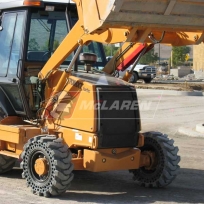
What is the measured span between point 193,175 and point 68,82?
10.0 feet

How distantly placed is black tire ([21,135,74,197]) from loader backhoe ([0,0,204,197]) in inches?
0.6

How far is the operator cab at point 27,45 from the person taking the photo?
9445 mm

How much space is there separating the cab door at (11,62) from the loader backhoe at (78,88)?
0.02 metres

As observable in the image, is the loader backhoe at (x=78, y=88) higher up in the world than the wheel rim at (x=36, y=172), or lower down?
higher up

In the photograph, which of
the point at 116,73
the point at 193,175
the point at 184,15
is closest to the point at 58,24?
the point at 116,73

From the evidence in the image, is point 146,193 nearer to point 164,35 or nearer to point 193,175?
point 193,175

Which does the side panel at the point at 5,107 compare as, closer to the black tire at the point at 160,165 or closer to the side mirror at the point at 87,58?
the side mirror at the point at 87,58

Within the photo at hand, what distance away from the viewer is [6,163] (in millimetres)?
10031

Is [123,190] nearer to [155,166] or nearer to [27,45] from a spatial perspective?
[155,166]

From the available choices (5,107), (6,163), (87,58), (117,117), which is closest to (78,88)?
(87,58)

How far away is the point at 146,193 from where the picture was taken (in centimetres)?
909

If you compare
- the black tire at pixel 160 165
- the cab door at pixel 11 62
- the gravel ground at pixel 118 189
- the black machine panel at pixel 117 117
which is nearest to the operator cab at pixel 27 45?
the cab door at pixel 11 62

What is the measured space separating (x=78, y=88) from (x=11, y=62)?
1.43m

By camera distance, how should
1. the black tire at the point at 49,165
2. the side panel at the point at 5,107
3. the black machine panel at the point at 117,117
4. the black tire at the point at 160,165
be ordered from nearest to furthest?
the black tire at the point at 49,165
the black machine panel at the point at 117,117
the black tire at the point at 160,165
the side panel at the point at 5,107
